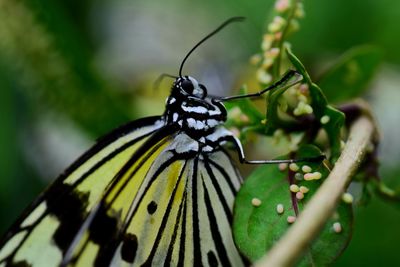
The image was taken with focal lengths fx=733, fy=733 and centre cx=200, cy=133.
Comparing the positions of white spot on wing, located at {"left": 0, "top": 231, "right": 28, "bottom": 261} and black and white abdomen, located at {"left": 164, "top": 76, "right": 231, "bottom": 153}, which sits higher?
black and white abdomen, located at {"left": 164, "top": 76, "right": 231, "bottom": 153}

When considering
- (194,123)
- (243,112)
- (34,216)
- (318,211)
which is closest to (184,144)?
(194,123)

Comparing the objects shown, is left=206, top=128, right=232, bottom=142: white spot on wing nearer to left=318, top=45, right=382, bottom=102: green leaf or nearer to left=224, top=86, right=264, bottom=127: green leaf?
left=224, top=86, right=264, bottom=127: green leaf

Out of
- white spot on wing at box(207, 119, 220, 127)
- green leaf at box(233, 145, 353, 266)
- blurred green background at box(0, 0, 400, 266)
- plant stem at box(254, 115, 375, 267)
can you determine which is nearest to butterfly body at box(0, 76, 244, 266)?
white spot on wing at box(207, 119, 220, 127)

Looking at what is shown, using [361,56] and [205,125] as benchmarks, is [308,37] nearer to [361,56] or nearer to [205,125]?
[361,56]

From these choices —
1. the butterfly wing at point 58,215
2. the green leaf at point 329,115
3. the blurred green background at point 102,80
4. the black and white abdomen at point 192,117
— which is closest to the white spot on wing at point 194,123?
the black and white abdomen at point 192,117

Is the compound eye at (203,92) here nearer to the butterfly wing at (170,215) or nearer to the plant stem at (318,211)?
the butterfly wing at (170,215)

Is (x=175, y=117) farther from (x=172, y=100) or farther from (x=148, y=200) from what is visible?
(x=148, y=200)
